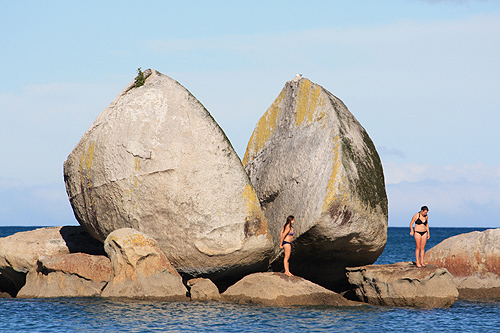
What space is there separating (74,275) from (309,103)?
8779 mm

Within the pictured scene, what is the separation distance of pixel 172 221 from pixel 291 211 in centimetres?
350

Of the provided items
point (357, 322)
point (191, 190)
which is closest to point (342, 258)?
point (357, 322)

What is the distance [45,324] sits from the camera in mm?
14477

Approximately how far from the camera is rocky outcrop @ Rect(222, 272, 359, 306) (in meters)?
16.5

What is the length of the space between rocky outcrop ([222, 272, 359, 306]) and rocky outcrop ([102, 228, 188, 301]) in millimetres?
1578

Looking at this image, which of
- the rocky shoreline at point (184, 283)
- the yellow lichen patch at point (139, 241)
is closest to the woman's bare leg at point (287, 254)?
the rocky shoreline at point (184, 283)

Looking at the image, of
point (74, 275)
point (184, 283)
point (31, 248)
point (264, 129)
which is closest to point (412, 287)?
point (184, 283)

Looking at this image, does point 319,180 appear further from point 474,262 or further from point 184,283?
point 474,262

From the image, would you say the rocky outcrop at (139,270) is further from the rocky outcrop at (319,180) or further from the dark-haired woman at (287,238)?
the rocky outcrop at (319,180)

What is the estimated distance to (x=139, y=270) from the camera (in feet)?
55.4

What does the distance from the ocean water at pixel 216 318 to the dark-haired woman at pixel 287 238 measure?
6.44 ft

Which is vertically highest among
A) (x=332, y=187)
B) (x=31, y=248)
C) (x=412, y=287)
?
(x=332, y=187)

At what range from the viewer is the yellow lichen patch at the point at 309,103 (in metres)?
18.9

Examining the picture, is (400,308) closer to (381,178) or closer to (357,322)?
(357,322)
